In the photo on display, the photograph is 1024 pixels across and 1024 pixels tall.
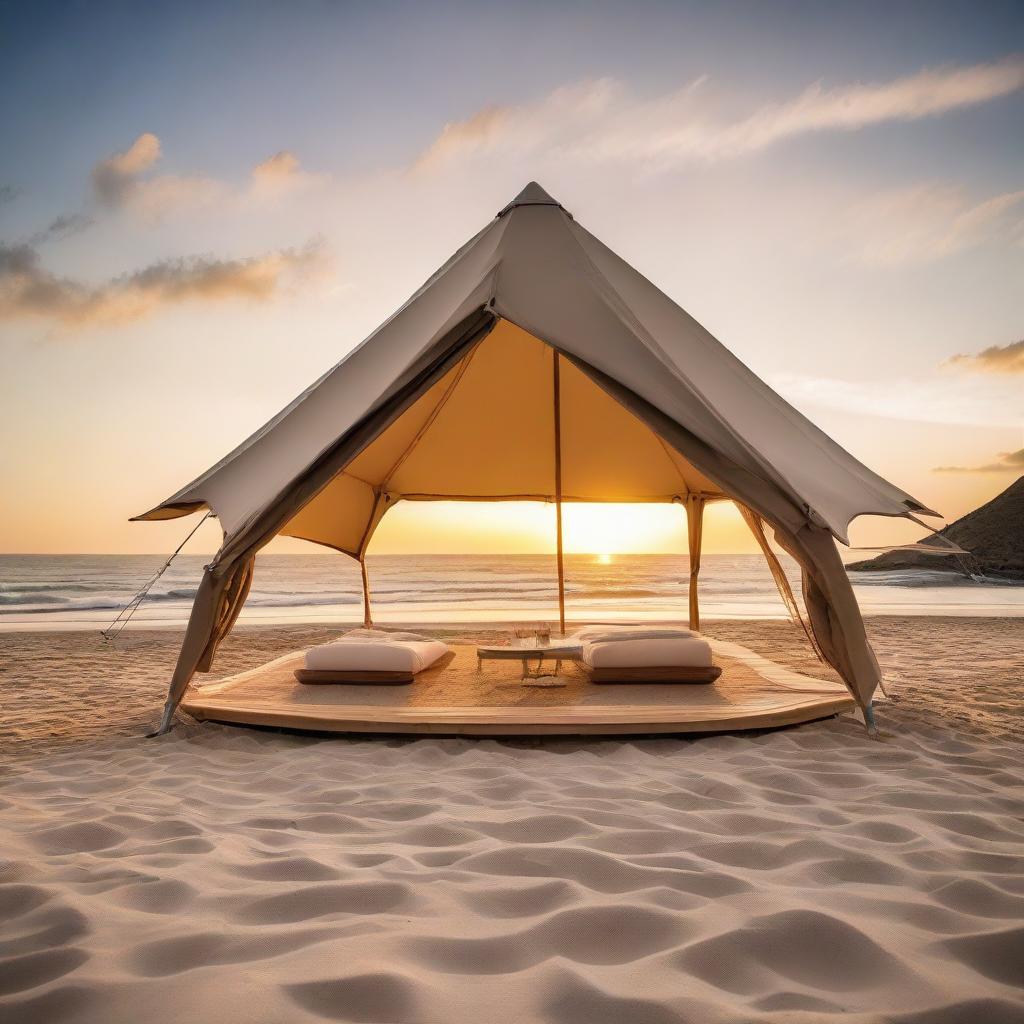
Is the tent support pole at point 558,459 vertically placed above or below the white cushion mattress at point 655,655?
above

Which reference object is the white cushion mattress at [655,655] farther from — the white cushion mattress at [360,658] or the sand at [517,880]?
the white cushion mattress at [360,658]

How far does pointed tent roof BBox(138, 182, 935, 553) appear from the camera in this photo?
3439 mm

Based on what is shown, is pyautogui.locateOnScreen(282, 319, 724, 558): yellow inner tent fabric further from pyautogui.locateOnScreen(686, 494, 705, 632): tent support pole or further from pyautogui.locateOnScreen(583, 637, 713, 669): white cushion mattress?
pyautogui.locateOnScreen(583, 637, 713, 669): white cushion mattress

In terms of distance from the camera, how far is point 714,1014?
44.8 inches

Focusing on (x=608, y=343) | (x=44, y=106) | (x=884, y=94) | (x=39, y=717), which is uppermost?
(x=44, y=106)

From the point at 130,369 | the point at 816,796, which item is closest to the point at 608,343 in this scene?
the point at 816,796

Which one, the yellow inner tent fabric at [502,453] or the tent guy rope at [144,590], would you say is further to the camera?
the yellow inner tent fabric at [502,453]

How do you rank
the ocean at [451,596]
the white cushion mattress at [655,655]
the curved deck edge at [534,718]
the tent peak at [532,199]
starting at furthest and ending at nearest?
the ocean at [451,596] < the tent peak at [532,199] < the white cushion mattress at [655,655] < the curved deck edge at [534,718]

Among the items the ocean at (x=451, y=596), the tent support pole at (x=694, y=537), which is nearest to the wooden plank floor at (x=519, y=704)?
the tent support pole at (x=694, y=537)

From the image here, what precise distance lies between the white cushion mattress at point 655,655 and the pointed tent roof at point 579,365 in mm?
1168

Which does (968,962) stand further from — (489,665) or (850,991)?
(489,665)

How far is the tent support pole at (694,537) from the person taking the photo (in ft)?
21.6

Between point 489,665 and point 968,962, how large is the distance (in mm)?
4014

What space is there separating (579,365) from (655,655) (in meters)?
1.75
